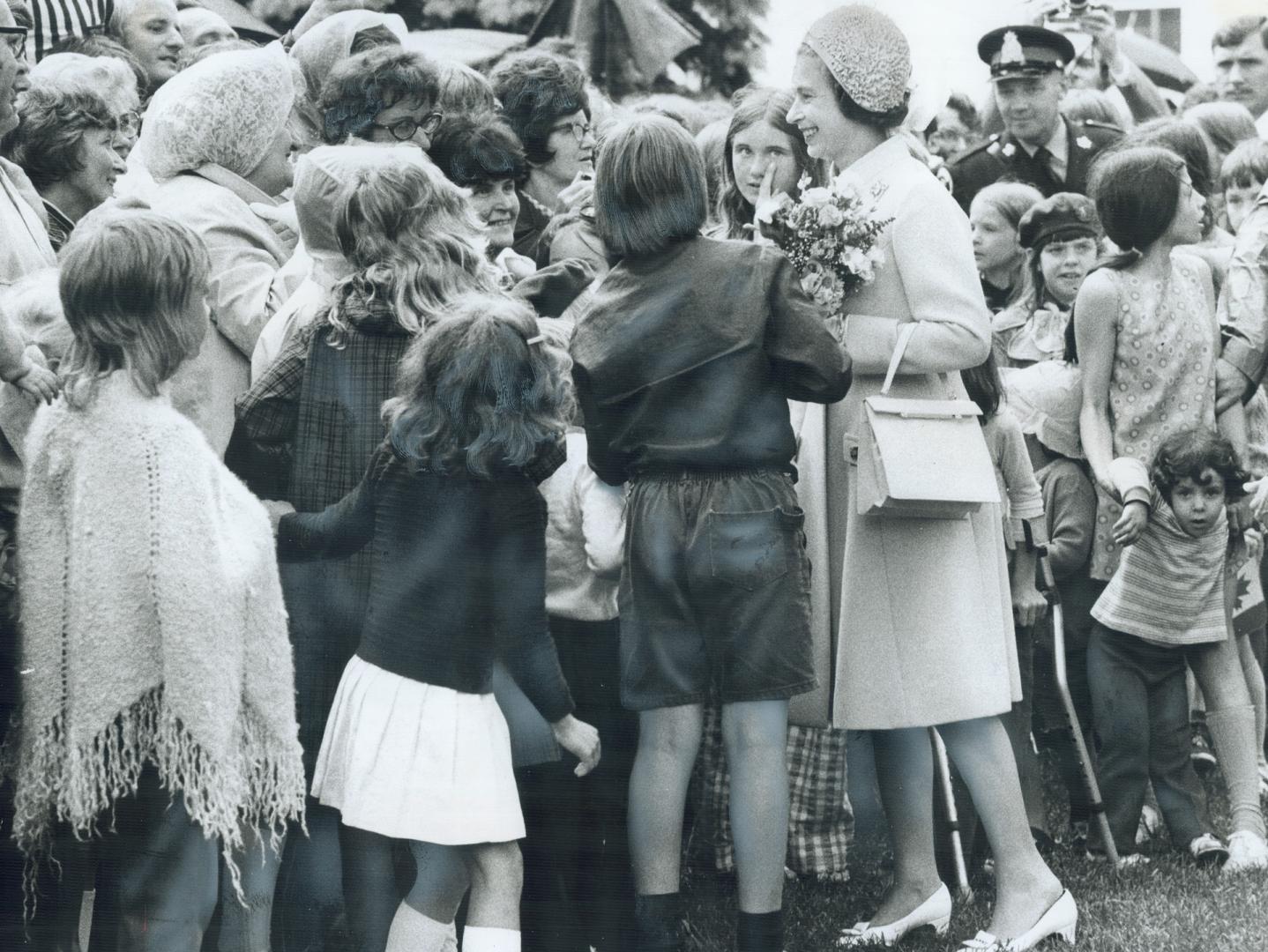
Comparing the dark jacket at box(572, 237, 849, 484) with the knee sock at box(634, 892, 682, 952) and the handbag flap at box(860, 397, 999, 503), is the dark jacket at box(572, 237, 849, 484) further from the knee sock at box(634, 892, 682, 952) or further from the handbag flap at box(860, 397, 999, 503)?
the knee sock at box(634, 892, 682, 952)

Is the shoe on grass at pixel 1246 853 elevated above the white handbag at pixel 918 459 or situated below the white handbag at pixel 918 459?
below

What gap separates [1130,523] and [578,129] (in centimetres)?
204

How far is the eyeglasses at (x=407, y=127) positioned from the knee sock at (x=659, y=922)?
80.1 inches

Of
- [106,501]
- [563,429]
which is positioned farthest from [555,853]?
[106,501]

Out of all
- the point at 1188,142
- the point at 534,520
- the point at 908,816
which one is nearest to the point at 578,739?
the point at 534,520

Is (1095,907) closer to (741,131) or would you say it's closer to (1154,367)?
(1154,367)

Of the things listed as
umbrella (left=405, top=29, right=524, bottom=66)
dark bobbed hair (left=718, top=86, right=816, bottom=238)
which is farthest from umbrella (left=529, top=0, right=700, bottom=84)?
dark bobbed hair (left=718, top=86, right=816, bottom=238)

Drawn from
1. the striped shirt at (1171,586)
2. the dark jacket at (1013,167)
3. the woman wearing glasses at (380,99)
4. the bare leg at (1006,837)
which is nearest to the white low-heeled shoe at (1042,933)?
the bare leg at (1006,837)

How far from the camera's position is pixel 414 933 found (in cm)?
375

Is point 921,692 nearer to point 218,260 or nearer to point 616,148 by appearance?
point 616,148

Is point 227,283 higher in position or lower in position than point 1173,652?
higher

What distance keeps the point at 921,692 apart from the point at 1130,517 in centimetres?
132

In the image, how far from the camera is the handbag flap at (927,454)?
430 centimetres

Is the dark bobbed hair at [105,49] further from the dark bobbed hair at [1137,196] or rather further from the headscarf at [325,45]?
the dark bobbed hair at [1137,196]
